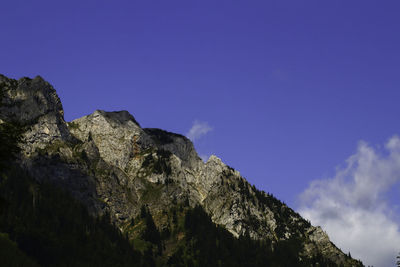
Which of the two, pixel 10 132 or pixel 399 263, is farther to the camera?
pixel 399 263

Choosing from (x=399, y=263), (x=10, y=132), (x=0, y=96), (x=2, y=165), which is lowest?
(x=2, y=165)

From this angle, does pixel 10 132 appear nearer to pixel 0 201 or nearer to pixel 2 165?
pixel 2 165

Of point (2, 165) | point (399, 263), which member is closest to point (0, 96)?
point (2, 165)

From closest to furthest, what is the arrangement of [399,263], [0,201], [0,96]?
[0,201] → [0,96] → [399,263]

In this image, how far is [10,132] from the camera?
3656cm

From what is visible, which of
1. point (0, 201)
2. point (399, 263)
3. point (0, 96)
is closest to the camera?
point (0, 201)

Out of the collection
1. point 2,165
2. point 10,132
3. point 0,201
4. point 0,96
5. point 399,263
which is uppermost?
point 399,263

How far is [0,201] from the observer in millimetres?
34594

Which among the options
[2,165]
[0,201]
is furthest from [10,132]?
[0,201]

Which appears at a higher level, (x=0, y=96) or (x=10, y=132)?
(x=0, y=96)

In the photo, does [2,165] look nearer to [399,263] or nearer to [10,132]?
[10,132]

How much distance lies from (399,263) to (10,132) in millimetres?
85879

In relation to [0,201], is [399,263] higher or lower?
higher

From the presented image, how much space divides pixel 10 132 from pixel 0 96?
10.1 ft
